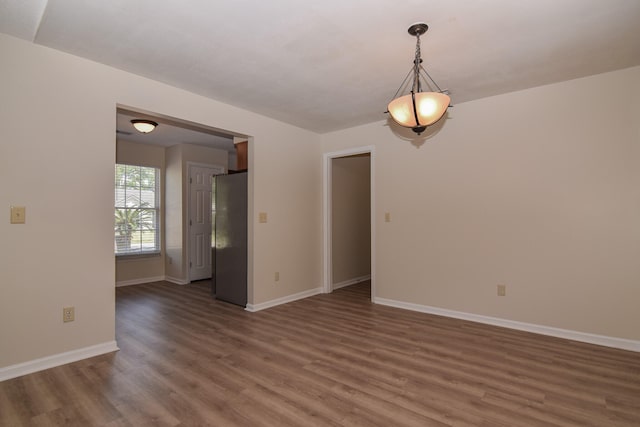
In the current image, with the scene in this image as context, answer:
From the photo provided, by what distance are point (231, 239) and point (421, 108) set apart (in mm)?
3157

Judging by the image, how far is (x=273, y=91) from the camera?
345cm

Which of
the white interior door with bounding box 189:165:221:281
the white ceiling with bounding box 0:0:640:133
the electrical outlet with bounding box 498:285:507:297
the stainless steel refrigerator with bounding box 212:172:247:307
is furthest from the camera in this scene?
the white interior door with bounding box 189:165:221:281

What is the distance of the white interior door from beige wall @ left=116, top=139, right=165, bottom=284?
671 mm

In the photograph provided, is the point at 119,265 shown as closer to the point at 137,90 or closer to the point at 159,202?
the point at 159,202

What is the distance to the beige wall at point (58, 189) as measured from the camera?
2.42 metres

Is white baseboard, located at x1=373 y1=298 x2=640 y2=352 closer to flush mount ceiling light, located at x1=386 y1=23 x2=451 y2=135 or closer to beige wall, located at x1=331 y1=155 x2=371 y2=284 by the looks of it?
beige wall, located at x1=331 y1=155 x2=371 y2=284

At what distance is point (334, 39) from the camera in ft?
7.97

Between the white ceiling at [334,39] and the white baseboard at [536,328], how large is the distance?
2.47 metres

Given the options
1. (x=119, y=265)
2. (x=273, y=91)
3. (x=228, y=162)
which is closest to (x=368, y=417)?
(x=273, y=91)

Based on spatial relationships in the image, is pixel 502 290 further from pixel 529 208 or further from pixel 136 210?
pixel 136 210

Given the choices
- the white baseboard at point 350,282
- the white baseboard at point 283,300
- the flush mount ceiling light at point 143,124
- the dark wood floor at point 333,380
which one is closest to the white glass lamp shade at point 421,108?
the dark wood floor at point 333,380

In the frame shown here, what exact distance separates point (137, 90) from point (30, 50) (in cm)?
76

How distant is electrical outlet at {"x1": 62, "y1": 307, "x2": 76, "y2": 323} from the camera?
264cm

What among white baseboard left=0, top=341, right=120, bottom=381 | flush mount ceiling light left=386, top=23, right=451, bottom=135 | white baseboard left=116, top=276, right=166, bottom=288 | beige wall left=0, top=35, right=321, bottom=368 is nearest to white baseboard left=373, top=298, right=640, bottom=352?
flush mount ceiling light left=386, top=23, right=451, bottom=135
